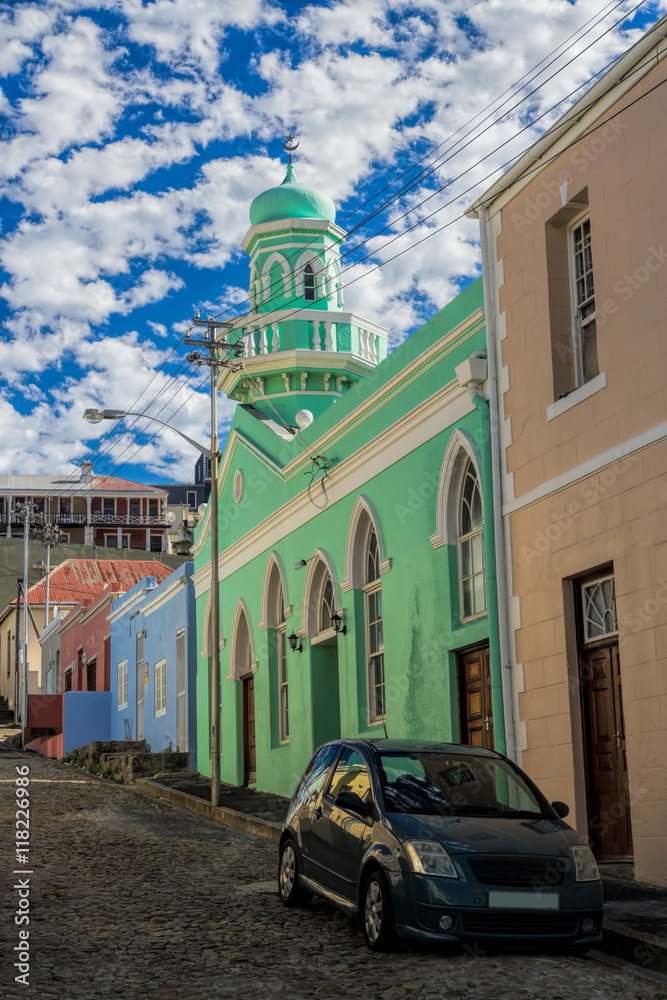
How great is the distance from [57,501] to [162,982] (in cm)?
9015

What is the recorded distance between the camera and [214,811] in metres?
19.0

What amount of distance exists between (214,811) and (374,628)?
4.10 m

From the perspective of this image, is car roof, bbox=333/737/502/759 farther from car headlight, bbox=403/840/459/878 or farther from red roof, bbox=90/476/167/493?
red roof, bbox=90/476/167/493

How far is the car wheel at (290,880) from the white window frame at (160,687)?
19.4 meters

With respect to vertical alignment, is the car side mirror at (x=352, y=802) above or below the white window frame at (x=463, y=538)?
below

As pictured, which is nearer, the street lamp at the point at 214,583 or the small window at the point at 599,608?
the small window at the point at 599,608

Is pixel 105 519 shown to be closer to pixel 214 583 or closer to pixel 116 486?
pixel 116 486

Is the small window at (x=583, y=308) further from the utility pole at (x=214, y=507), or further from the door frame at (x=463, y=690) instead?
the utility pole at (x=214, y=507)

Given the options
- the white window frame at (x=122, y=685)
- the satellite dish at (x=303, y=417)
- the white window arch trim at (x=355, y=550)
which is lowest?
the white window frame at (x=122, y=685)

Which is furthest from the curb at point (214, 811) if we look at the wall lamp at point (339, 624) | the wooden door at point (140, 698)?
the wooden door at point (140, 698)

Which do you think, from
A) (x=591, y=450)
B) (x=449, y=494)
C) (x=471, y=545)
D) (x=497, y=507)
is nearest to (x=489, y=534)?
(x=497, y=507)

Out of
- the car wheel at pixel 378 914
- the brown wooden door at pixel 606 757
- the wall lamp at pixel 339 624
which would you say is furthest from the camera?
the wall lamp at pixel 339 624

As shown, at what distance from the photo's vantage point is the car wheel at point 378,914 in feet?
26.5

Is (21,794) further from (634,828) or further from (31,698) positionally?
(31,698)
